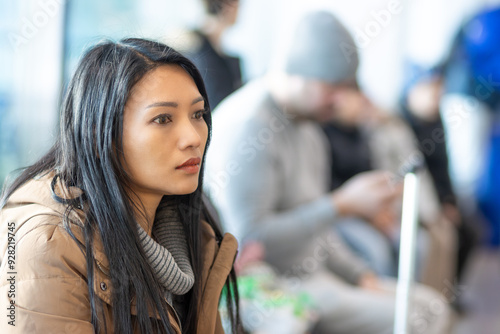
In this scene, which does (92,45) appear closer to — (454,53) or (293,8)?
(293,8)

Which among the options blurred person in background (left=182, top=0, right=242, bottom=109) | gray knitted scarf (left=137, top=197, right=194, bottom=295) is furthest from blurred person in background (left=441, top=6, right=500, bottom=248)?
gray knitted scarf (left=137, top=197, right=194, bottom=295)

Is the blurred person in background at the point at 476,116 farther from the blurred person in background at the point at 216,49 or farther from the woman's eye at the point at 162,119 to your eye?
the woman's eye at the point at 162,119

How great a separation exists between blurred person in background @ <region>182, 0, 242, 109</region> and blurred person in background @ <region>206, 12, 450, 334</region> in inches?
A: 2.3

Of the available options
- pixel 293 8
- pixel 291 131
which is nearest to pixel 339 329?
pixel 291 131

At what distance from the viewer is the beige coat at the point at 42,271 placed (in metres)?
0.84

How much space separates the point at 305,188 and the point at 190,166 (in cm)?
161

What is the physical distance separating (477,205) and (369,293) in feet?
3.95

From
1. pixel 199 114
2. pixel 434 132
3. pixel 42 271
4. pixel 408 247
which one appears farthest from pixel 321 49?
pixel 42 271

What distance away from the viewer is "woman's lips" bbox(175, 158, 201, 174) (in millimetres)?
965

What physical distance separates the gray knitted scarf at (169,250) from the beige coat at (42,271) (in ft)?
→ 0.22

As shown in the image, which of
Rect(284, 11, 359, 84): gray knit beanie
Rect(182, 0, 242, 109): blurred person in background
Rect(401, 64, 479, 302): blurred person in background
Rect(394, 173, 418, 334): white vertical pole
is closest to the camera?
Rect(394, 173, 418, 334): white vertical pole

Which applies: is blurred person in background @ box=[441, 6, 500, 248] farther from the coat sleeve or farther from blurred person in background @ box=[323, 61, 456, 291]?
the coat sleeve

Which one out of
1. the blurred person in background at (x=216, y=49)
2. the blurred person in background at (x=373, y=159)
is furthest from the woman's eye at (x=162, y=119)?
the blurred person in background at (x=373, y=159)

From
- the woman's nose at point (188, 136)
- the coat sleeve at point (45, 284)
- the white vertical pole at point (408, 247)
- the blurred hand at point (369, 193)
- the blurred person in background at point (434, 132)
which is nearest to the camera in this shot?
the coat sleeve at point (45, 284)
